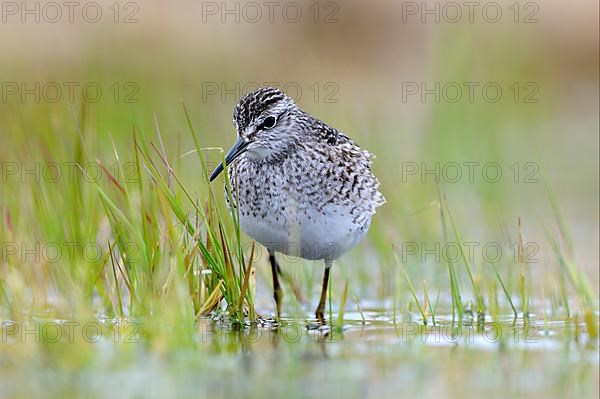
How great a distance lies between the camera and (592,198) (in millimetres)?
12648

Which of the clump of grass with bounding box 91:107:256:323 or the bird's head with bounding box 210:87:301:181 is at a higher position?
the bird's head with bounding box 210:87:301:181

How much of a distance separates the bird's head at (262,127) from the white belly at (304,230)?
1.55ft

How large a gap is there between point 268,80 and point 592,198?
16.9ft

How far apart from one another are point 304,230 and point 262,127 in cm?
80

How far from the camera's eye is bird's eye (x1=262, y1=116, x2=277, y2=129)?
7484mm

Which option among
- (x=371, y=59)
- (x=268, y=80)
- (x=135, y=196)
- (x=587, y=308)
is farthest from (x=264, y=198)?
(x=371, y=59)

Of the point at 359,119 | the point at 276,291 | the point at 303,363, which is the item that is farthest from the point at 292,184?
the point at 359,119

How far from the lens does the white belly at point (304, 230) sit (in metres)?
7.23

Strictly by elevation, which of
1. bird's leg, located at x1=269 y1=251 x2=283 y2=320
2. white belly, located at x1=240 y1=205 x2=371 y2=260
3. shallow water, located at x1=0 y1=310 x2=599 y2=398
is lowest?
shallow water, located at x1=0 y1=310 x2=599 y2=398

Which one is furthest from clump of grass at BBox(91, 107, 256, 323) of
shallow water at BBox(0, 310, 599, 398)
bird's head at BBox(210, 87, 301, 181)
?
bird's head at BBox(210, 87, 301, 181)

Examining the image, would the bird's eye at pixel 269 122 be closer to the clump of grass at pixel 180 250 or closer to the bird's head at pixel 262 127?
the bird's head at pixel 262 127

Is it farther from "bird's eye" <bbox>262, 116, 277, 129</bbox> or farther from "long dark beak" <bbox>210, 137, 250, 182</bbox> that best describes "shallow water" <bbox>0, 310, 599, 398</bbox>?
"bird's eye" <bbox>262, 116, 277, 129</bbox>

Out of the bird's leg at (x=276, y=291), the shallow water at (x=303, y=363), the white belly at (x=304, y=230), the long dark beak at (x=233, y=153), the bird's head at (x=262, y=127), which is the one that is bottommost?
the shallow water at (x=303, y=363)

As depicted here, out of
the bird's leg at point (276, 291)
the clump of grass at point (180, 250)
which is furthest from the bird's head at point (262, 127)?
the bird's leg at point (276, 291)
